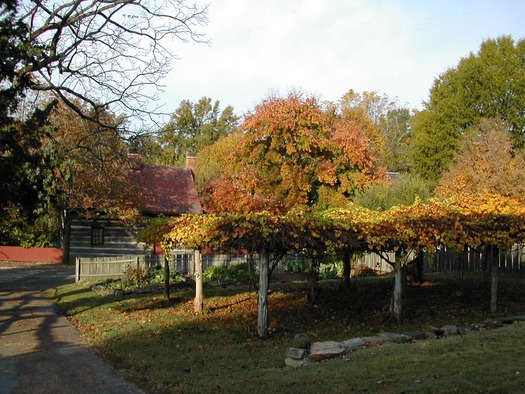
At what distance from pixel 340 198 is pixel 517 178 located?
32.2 feet

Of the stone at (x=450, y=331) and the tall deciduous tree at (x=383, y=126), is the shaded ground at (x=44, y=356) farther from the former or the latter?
the tall deciduous tree at (x=383, y=126)

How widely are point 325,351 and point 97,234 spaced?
31.5 m

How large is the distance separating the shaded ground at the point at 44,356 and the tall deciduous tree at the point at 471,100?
99.3 feet

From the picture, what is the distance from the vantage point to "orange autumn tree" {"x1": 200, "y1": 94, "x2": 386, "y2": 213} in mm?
28844

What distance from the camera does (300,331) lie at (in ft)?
47.4

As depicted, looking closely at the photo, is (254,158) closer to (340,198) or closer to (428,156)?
(340,198)

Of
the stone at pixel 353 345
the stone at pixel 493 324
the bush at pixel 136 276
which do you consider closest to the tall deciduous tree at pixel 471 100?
the bush at pixel 136 276

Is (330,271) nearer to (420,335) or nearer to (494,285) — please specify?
(494,285)

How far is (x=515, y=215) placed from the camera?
17375 mm

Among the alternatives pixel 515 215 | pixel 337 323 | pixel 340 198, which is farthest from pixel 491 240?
pixel 340 198

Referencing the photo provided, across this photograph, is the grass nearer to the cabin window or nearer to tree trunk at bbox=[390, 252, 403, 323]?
tree trunk at bbox=[390, 252, 403, 323]

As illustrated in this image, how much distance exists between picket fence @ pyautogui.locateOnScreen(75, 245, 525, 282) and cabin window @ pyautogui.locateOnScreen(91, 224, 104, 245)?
12183 millimetres

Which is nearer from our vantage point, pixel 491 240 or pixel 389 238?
pixel 389 238

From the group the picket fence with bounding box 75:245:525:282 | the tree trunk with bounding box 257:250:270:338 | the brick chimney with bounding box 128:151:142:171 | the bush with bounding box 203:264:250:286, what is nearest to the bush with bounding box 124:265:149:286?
the picket fence with bounding box 75:245:525:282
